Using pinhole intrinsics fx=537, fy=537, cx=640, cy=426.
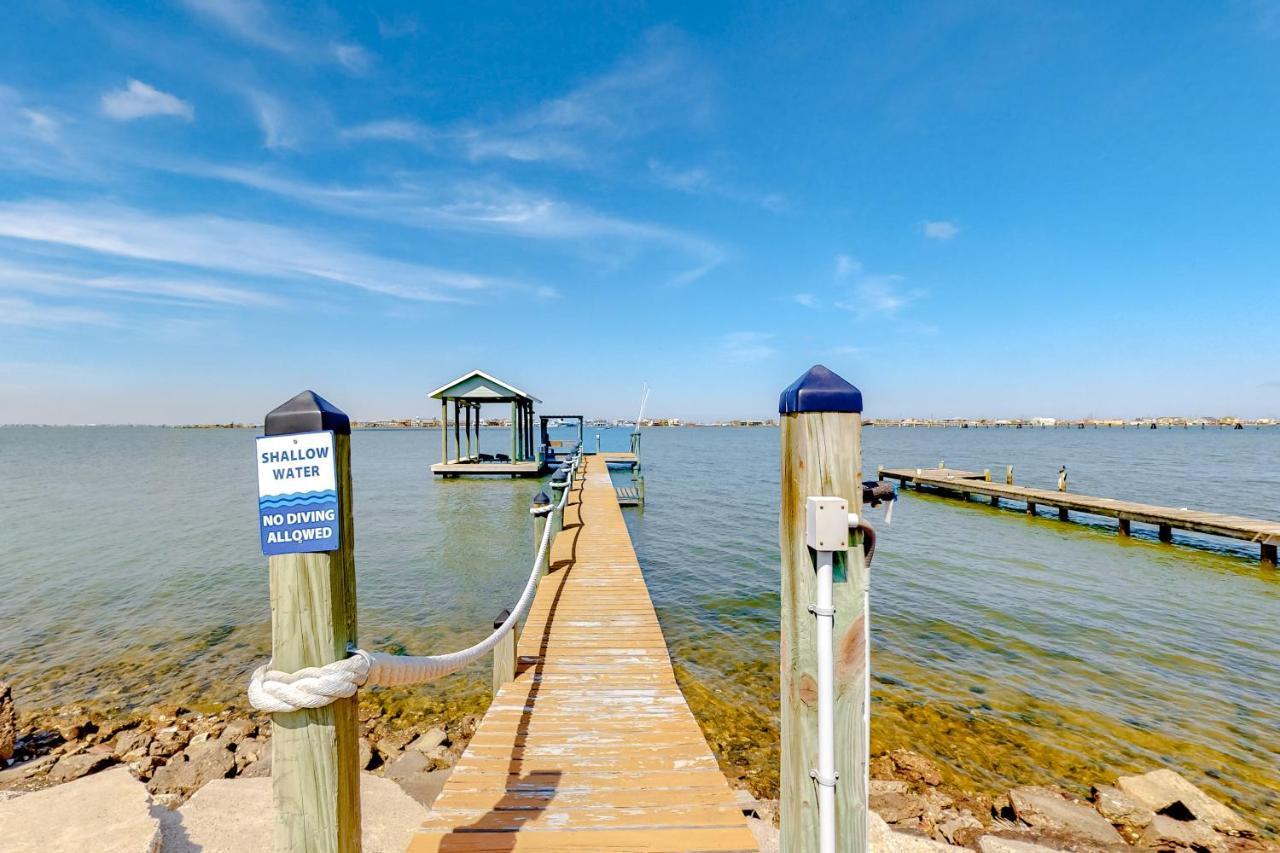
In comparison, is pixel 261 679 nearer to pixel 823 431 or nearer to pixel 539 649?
pixel 823 431

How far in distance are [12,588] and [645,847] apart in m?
17.7

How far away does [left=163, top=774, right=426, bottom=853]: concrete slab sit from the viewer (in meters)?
4.10

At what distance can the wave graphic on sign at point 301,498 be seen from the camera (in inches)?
62.7

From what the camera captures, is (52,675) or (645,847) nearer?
(645,847)

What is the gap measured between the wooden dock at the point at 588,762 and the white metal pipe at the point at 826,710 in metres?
1.56

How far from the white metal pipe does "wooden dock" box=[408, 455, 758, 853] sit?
156 cm

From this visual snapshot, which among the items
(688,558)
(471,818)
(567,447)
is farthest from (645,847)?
(567,447)

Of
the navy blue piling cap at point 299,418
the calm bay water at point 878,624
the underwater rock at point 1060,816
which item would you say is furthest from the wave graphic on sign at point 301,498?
the underwater rock at point 1060,816

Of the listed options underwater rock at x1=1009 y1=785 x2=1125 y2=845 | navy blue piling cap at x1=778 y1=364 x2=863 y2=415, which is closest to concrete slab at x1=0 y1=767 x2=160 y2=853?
navy blue piling cap at x1=778 y1=364 x2=863 y2=415

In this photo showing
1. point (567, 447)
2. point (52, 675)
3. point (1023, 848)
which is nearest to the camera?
point (1023, 848)

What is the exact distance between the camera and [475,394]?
27516mm

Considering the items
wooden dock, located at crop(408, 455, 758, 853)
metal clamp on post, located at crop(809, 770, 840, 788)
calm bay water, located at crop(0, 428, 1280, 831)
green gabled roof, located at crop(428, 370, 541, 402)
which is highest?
green gabled roof, located at crop(428, 370, 541, 402)

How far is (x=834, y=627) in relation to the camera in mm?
1944

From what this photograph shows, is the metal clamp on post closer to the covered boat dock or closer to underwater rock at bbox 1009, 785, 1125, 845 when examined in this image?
underwater rock at bbox 1009, 785, 1125, 845
